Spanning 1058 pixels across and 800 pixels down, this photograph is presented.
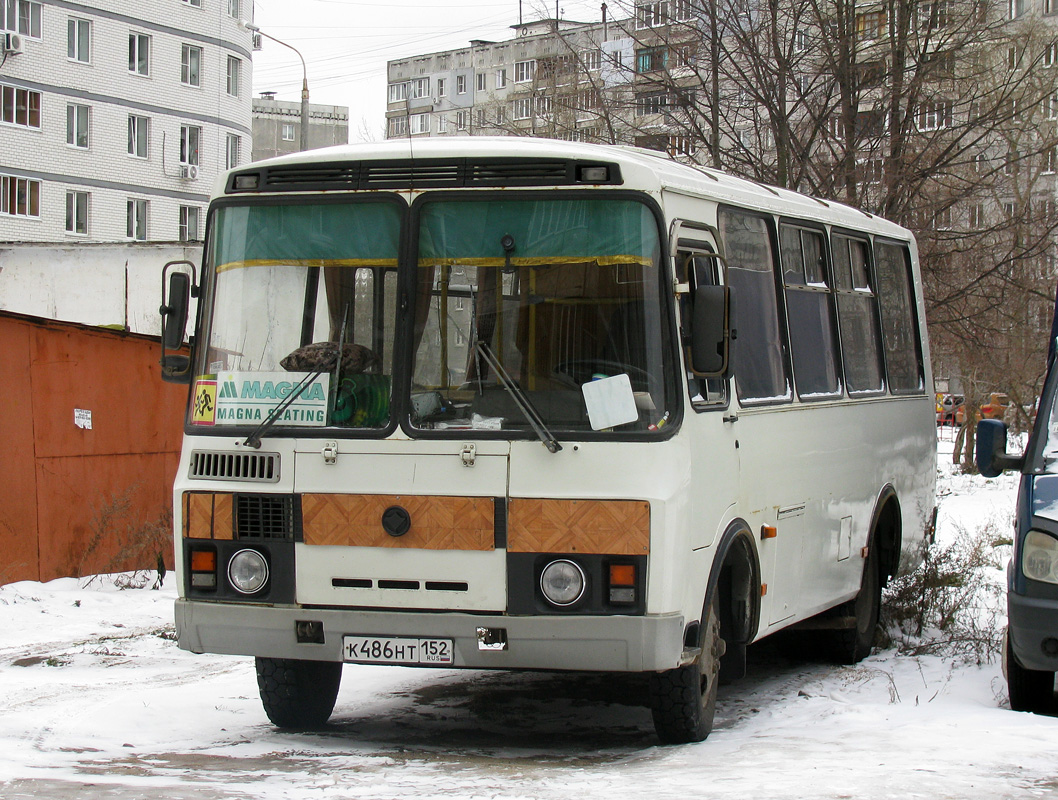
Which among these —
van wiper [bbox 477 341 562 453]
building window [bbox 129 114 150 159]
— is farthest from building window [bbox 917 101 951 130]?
building window [bbox 129 114 150 159]

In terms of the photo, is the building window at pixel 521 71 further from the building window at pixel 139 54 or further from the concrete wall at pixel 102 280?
the concrete wall at pixel 102 280

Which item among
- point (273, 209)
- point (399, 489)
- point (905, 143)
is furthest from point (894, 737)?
point (905, 143)

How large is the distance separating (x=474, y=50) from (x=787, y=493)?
90.3m

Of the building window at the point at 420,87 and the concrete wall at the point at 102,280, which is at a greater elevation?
the building window at the point at 420,87

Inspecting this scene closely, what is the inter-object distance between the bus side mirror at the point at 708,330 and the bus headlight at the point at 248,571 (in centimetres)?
211

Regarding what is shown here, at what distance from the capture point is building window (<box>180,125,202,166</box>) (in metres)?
55.4

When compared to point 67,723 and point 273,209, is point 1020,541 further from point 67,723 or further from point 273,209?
point 67,723

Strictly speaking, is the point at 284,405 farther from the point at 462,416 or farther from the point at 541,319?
the point at 541,319

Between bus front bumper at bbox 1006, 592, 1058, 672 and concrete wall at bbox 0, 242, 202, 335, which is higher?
concrete wall at bbox 0, 242, 202, 335

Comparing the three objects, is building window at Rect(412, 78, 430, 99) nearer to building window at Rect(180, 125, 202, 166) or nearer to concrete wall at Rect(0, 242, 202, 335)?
building window at Rect(180, 125, 202, 166)

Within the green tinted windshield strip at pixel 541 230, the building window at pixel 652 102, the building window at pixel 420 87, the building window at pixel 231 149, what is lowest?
the green tinted windshield strip at pixel 541 230

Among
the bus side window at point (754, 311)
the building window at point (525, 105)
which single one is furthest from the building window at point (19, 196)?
the bus side window at point (754, 311)

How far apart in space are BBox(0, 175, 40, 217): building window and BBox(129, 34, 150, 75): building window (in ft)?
21.5

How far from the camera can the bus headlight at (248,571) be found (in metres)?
6.77
